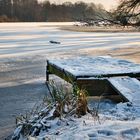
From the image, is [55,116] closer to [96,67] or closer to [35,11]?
[96,67]

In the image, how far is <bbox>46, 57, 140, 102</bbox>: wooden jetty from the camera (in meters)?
7.21

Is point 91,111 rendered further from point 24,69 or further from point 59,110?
point 24,69

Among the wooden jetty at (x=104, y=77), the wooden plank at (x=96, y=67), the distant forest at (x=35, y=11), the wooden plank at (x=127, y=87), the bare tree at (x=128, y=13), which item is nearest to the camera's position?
the wooden plank at (x=127, y=87)

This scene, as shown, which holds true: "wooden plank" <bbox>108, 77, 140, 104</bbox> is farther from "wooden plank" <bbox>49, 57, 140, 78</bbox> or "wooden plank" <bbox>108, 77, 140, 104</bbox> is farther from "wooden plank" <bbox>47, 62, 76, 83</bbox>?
"wooden plank" <bbox>47, 62, 76, 83</bbox>

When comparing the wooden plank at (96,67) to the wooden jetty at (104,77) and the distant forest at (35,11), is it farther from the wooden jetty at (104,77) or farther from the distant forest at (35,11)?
the distant forest at (35,11)

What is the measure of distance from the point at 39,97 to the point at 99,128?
392cm

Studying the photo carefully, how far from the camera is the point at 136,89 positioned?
7.11 meters

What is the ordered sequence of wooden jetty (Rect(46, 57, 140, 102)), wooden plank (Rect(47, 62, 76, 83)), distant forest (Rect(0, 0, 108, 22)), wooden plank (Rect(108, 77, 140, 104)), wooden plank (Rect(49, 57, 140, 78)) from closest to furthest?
1. wooden plank (Rect(108, 77, 140, 104))
2. wooden jetty (Rect(46, 57, 140, 102))
3. wooden plank (Rect(47, 62, 76, 83))
4. wooden plank (Rect(49, 57, 140, 78))
5. distant forest (Rect(0, 0, 108, 22))

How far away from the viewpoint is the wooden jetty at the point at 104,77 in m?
7.21

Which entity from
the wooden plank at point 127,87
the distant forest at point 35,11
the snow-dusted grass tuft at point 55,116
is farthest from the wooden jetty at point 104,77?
the distant forest at point 35,11

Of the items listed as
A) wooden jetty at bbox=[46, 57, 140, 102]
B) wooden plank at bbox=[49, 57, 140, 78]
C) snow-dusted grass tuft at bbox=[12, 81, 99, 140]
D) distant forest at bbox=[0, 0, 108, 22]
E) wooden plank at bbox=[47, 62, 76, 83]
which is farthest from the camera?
distant forest at bbox=[0, 0, 108, 22]

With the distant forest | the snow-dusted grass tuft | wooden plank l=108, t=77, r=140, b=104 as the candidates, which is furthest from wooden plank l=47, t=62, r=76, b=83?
the distant forest

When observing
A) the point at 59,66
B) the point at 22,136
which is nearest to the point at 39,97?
the point at 59,66

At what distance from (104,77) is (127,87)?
0.69 metres
